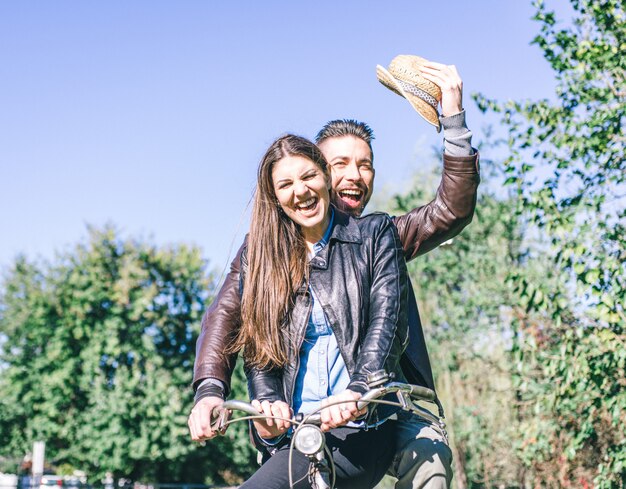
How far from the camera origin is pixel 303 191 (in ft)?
8.52

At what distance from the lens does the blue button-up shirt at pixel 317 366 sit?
243 centimetres

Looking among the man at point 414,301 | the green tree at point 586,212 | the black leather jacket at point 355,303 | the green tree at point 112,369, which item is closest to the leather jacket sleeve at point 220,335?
the man at point 414,301

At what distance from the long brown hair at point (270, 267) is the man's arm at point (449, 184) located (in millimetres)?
478

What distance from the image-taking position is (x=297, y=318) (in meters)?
2.48

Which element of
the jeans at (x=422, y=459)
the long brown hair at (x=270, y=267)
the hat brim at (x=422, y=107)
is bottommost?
the jeans at (x=422, y=459)

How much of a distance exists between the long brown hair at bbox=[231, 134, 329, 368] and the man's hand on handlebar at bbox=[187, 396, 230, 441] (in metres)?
0.20

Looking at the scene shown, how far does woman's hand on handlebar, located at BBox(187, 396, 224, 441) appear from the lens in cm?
238

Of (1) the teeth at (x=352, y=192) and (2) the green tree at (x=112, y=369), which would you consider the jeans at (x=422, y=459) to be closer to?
(1) the teeth at (x=352, y=192)

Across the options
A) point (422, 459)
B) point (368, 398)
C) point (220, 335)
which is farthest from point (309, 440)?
point (220, 335)

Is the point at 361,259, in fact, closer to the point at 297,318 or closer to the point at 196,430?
the point at 297,318

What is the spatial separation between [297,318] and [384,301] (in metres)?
0.30

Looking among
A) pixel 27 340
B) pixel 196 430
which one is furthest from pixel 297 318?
pixel 27 340

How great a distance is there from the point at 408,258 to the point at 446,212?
0.27 meters

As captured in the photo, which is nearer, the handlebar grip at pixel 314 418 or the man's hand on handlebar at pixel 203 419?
the handlebar grip at pixel 314 418
